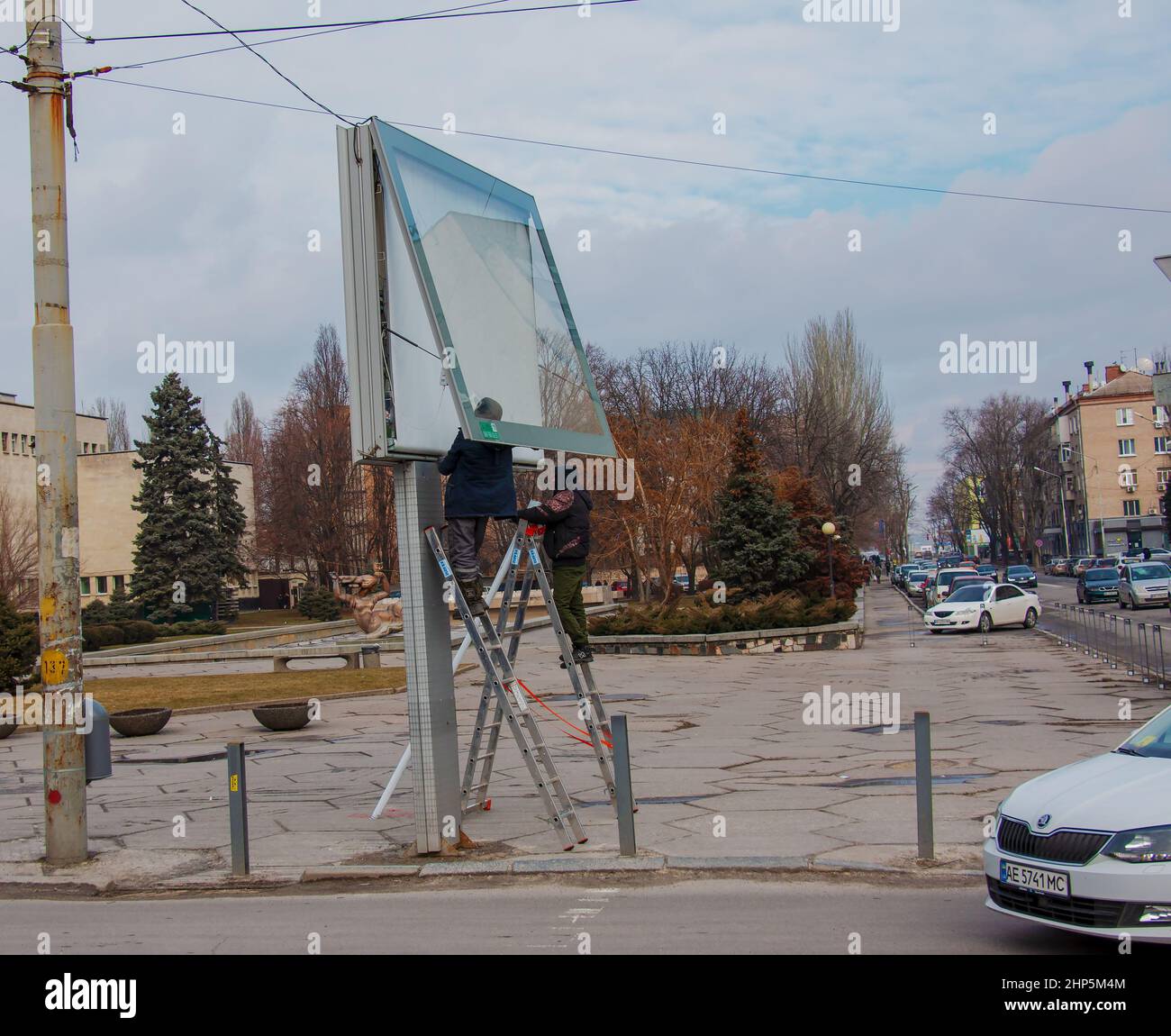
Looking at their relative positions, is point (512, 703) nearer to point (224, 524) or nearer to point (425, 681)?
point (425, 681)

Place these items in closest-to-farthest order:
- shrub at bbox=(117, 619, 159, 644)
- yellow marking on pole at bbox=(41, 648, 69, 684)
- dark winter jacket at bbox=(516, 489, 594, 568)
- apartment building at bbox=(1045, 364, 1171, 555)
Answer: yellow marking on pole at bbox=(41, 648, 69, 684), dark winter jacket at bbox=(516, 489, 594, 568), shrub at bbox=(117, 619, 159, 644), apartment building at bbox=(1045, 364, 1171, 555)

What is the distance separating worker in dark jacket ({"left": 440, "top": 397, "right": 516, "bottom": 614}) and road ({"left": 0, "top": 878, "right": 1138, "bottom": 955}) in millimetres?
2313

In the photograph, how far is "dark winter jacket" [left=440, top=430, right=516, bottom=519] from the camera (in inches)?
Answer: 362

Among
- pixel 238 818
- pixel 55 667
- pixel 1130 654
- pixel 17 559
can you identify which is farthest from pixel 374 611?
pixel 238 818

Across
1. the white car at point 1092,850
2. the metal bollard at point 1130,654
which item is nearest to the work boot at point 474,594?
the white car at point 1092,850

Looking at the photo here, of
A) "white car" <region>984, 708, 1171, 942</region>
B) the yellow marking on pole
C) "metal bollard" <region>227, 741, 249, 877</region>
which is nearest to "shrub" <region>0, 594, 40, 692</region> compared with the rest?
the yellow marking on pole

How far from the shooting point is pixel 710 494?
47.0m

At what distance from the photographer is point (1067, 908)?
604cm

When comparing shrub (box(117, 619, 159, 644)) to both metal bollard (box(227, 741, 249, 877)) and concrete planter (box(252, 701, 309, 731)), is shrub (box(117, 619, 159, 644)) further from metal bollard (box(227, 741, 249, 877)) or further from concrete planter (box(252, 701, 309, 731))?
metal bollard (box(227, 741, 249, 877))

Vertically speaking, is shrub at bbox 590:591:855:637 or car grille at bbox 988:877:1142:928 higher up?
car grille at bbox 988:877:1142:928

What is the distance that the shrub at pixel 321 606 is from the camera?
2453 inches

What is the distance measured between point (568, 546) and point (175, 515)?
2145 inches
